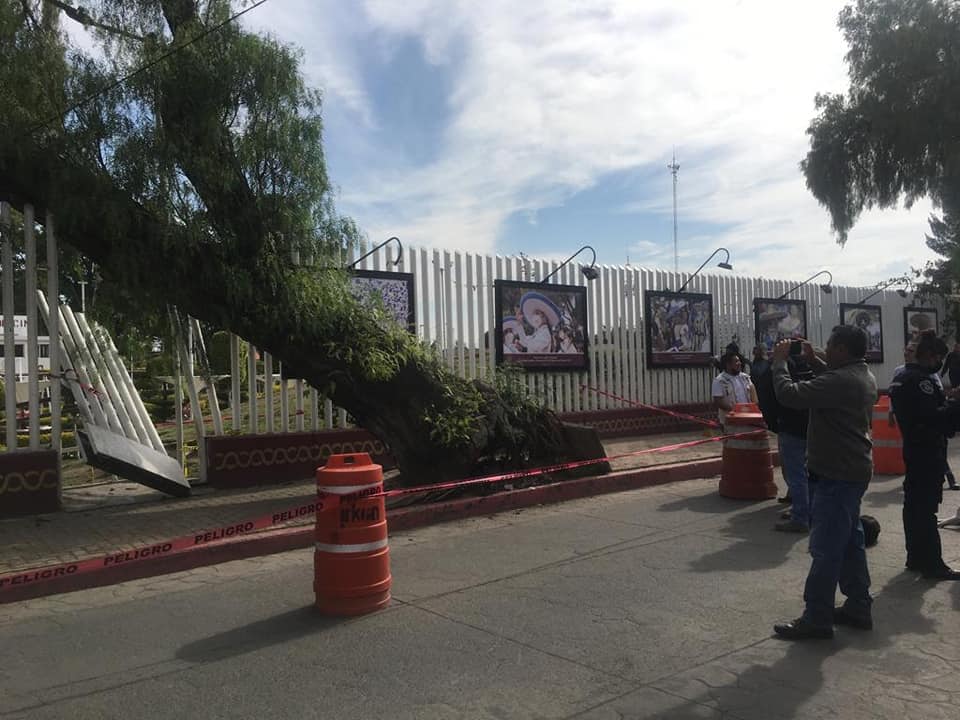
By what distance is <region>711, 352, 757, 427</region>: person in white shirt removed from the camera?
387 inches

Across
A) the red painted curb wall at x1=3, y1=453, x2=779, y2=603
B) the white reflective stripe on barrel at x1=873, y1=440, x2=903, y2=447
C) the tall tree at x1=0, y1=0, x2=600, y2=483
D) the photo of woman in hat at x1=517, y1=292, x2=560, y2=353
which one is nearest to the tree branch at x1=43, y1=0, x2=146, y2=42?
the tall tree at x1=0, y1=0, x2=600, y2=483

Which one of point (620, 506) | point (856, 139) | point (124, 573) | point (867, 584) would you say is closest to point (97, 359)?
point (124, 573)

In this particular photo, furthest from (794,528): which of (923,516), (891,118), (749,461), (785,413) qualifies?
(891,118)

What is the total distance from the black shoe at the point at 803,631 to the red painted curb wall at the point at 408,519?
13.1 ft

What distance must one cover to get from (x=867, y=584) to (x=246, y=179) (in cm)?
679

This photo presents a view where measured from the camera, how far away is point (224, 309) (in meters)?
8.23

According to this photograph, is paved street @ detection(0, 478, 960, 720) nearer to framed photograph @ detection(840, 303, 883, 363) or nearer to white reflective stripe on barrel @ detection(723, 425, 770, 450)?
white reflective stripe on barrel @ detection(723, 425, 770, 450)

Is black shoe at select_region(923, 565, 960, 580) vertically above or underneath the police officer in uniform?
underneath

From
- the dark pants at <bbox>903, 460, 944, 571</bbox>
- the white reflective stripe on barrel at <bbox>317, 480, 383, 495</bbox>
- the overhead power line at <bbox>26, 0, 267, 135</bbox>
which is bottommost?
the dark pants at <bbox>903, 460, 944, 571</bbox>

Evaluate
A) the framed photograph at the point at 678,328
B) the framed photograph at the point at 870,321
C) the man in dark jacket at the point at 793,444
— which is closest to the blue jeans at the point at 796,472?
the man in dark jacket at the point at 793,444

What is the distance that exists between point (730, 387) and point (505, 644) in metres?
6.51

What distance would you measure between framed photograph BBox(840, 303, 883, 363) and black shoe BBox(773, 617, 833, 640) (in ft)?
53.0

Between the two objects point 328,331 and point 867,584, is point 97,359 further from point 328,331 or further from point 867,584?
point 867,584

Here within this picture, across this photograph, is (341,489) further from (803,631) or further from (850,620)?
(850,620)
